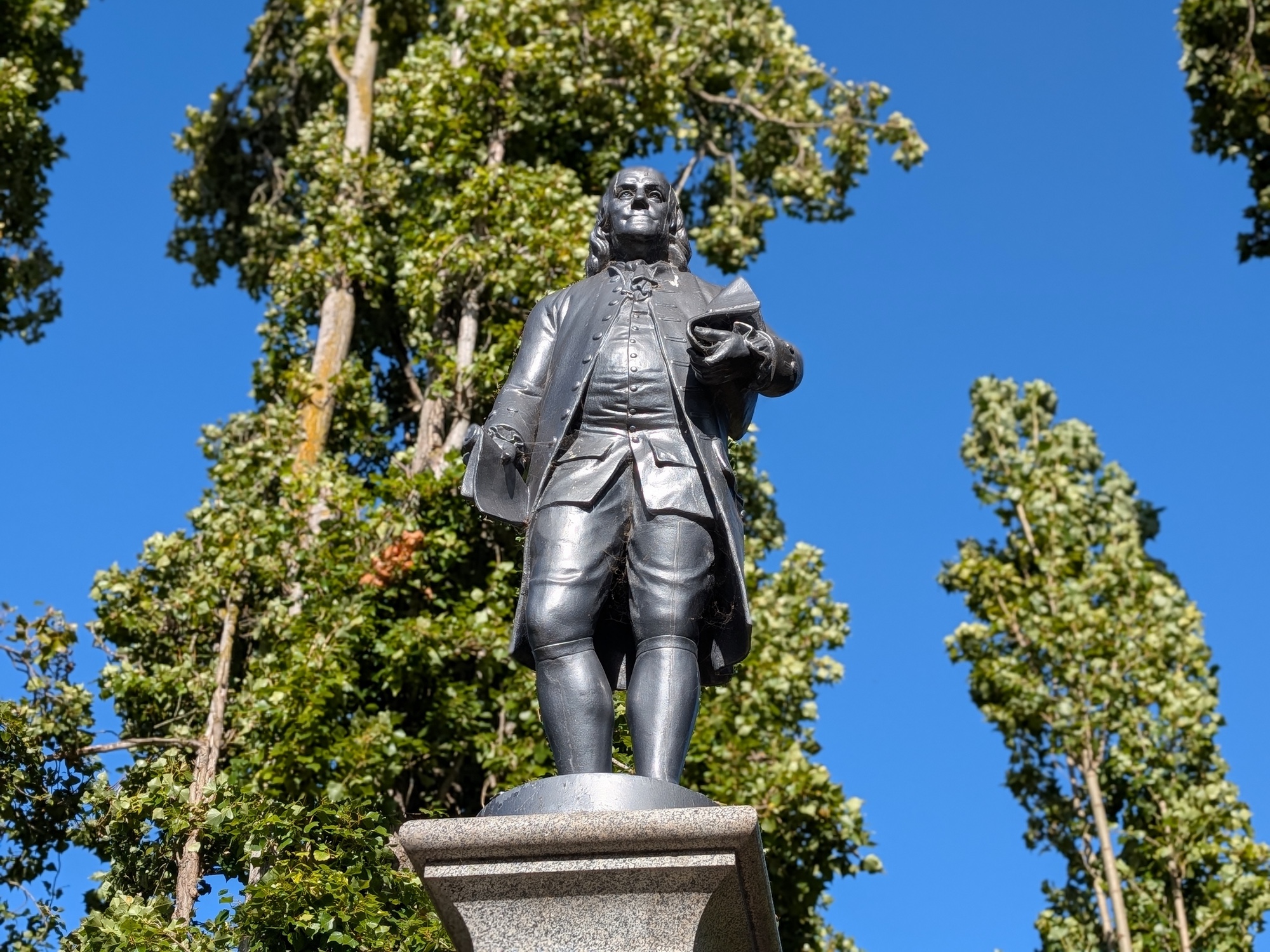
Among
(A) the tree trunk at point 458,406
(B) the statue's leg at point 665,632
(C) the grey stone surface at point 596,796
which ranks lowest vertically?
(C) the grey stone surface at point 596,796

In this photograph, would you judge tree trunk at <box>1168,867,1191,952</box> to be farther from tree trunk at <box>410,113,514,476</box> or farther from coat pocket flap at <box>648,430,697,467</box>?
coat pocket flap at <box>648,430,697,467</box>

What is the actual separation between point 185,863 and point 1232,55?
1201cm

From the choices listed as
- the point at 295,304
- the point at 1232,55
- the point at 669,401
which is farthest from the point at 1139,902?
the point at 669,401

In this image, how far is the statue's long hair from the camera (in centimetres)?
559

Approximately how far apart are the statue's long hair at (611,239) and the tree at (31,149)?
10356 millimetres

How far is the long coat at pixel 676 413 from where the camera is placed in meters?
4.97

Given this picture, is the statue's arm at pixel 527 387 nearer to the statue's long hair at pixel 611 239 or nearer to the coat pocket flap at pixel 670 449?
the statue's long hair at pixel 611 239

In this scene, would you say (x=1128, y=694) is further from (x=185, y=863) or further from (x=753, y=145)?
(x=185, y=863)

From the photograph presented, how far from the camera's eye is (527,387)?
5.36 meters

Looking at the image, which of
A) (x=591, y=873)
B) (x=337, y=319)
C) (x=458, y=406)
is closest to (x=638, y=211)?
(x=591, y=873)

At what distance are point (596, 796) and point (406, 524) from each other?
22.4 feet

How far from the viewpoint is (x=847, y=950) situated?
44.1ft

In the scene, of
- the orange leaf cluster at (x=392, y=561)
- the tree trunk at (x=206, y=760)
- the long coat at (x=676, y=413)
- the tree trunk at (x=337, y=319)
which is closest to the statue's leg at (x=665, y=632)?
the long coat at (x=676, y=413)

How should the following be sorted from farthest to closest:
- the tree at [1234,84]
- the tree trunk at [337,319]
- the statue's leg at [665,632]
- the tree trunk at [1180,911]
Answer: the tree at [1234,84] < the tree trunk at [1180,911] < the tree trunk at [337,319] < the statue's leg at [665,632]
